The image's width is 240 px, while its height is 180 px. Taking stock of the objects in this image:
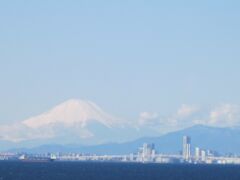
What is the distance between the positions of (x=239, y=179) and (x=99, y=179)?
92.7ft

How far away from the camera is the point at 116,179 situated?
174 m

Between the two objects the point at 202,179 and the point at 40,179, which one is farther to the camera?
the point at 202,179

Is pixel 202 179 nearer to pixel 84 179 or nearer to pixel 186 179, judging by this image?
pixel 186 179

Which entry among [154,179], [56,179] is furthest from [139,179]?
[56,179]

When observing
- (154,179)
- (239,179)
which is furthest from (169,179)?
(239,179)

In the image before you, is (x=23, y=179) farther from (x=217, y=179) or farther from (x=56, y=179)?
(x=217, y=179)

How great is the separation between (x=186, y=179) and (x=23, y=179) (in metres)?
34.3

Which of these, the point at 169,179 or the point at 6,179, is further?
the point at 169,179

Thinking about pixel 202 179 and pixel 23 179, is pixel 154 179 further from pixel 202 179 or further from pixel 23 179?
pixel 23 179

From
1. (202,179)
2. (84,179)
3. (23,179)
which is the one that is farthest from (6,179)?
(202,179)

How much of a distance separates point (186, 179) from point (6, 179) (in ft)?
126

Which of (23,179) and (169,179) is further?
(169,179)

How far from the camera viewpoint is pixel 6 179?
165m

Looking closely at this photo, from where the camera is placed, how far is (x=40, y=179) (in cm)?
17175
